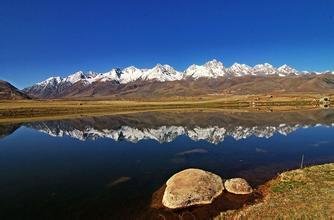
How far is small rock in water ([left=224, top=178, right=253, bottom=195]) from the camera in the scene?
35400 mm

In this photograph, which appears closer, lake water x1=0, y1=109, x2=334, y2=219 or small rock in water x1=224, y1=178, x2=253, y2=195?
lake water x1=0, y1=109, x2=334, y2=219

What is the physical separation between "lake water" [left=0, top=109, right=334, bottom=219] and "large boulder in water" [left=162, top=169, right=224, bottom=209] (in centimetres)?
174

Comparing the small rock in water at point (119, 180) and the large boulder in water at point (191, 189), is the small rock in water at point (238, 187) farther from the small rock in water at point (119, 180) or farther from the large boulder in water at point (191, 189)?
the small rock in water at point (119, 180)

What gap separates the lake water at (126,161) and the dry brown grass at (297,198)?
323cm

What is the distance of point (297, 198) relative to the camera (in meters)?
30.8

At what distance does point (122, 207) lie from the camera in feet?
109

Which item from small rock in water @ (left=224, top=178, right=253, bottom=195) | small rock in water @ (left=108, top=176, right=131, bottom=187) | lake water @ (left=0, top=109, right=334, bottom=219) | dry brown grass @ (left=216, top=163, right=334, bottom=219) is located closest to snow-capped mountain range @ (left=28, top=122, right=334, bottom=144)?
lake water @ (left=0, top=109, right=334, bottom=219)

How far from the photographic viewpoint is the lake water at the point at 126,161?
3472 centimetres

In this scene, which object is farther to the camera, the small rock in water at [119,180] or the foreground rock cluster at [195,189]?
the small rock in water at [119,180]

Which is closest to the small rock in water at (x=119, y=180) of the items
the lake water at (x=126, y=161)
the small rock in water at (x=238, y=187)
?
the lake water at (x=126, y=161)

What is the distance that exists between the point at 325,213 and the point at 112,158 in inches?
1481

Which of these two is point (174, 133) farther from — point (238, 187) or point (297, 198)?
point (297, 198)

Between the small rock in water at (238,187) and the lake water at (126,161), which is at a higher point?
the small rock in water at (238,187)

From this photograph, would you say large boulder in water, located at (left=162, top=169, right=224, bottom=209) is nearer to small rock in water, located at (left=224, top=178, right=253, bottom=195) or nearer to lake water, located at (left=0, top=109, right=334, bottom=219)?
small rock in water, located at (left=224, top=178, right=253, bottom=195)
